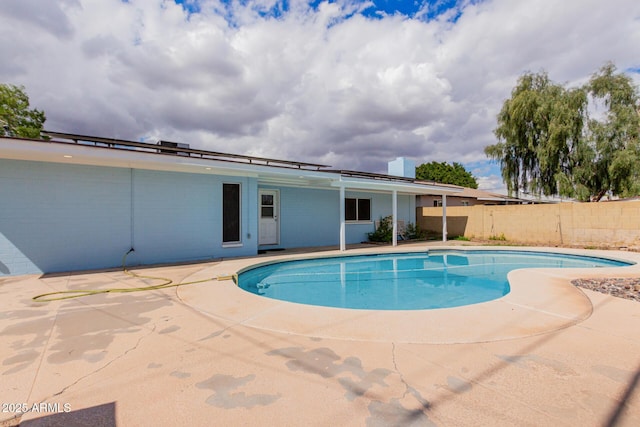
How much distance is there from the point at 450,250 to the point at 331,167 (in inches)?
248

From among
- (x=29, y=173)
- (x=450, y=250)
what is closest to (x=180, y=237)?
(x=29, y=173)

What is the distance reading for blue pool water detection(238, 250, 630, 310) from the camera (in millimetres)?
6051

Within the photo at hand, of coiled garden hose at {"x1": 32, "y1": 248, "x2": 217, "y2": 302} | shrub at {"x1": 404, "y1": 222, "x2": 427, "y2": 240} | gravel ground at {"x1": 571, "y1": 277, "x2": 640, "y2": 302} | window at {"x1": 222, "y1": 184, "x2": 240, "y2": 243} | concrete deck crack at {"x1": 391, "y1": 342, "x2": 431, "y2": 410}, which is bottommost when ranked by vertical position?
gravel ground at {"x1": 571, "y1": 277, "x2": 640, "y2": 302}

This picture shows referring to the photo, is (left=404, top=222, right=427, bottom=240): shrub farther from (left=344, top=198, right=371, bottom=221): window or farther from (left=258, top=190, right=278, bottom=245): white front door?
(left=258, top=190, right=278, bottom=245): white front door

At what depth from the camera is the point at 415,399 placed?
80.3 inches

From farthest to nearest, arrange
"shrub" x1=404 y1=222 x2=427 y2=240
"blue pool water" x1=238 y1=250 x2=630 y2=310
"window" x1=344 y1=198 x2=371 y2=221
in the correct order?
"shrub" x1=404 y1=222 x2=427 y2=240 → "window" x1=344 y1=198 x2=371 y2=221 → "blue pool water" x1=238 y1=250 x2=630 y2=310

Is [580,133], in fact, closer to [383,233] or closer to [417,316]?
[383,233]

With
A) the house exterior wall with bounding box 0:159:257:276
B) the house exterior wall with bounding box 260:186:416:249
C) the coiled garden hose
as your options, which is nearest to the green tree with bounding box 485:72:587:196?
the house exterior wall with bounding box 260:186:416:249

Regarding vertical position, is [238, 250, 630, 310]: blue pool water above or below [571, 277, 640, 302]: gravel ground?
below

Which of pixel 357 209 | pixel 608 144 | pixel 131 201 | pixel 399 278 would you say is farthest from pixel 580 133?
pixel 131 201

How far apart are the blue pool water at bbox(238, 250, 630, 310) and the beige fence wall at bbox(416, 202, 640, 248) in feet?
8.57

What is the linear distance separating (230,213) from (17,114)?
20466mm

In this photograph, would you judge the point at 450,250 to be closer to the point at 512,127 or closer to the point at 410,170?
the point at 410,170

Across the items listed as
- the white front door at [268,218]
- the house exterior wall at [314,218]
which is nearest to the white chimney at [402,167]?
the house exterior wall at [314,218]
